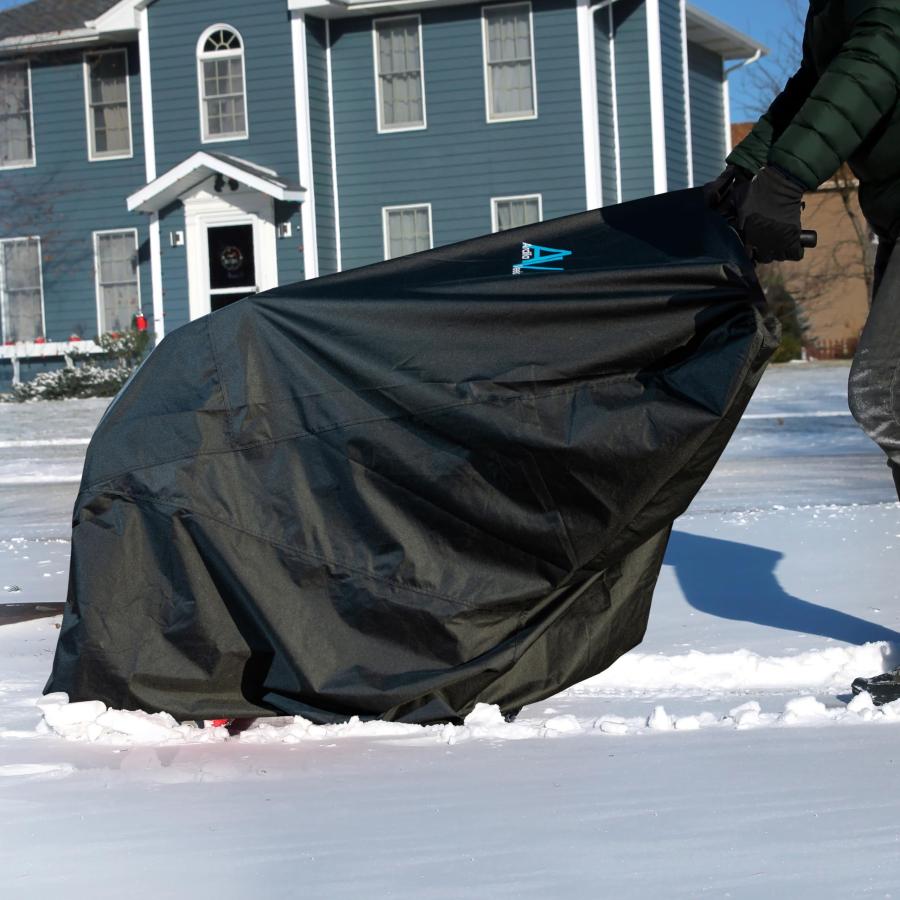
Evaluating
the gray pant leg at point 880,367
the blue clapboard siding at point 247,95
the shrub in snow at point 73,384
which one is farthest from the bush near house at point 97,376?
the gray pant leg at point 880,367

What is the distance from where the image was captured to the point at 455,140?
2155 cm

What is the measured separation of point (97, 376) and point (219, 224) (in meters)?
3.04

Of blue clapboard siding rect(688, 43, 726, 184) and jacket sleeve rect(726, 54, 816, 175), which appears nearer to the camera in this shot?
jacket sleeve rect(726, 54, 816, 175)

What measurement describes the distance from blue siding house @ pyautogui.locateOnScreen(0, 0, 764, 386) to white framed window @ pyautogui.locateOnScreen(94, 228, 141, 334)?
Answer: 0.18 meters

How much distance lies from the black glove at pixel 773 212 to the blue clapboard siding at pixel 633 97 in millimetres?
18154

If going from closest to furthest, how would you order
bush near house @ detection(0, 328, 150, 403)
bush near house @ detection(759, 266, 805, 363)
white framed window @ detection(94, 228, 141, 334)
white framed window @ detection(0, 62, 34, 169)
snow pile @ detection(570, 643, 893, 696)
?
snow pile @ detection(570, 643, 893, 696) < bush near house @ detection(0, 328, 150, 403) < white framed window @ detection(94, 228, 141, 334) < white framed window @ detection(0, 62, 34, 169) < bush near house @ detection(759, 266, 805, 363)

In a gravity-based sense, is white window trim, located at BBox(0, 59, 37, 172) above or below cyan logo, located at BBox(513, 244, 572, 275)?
above

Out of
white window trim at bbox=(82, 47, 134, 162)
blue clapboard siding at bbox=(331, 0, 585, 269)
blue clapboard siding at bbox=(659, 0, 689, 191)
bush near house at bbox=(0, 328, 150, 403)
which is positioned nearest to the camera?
blue clapboard siding at bbox=(331, 0, 585, 269)

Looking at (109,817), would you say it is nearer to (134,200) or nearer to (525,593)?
(525,593)

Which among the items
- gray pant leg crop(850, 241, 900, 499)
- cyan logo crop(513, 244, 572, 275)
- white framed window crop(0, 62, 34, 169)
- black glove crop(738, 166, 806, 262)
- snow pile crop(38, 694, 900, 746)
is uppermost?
white framed window crop(0, 62, 34, 169)

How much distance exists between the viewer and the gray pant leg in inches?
142

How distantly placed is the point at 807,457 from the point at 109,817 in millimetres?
9017

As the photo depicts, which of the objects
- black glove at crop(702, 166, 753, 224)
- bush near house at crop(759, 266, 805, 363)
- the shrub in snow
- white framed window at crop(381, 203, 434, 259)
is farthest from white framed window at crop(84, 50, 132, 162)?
black glove at crop(702, 166, 753, 224)

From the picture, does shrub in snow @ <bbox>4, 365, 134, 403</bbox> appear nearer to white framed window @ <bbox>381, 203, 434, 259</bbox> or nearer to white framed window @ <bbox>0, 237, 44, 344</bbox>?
white framed window @ <bbox>0, 237, 44, 344</bbox>
